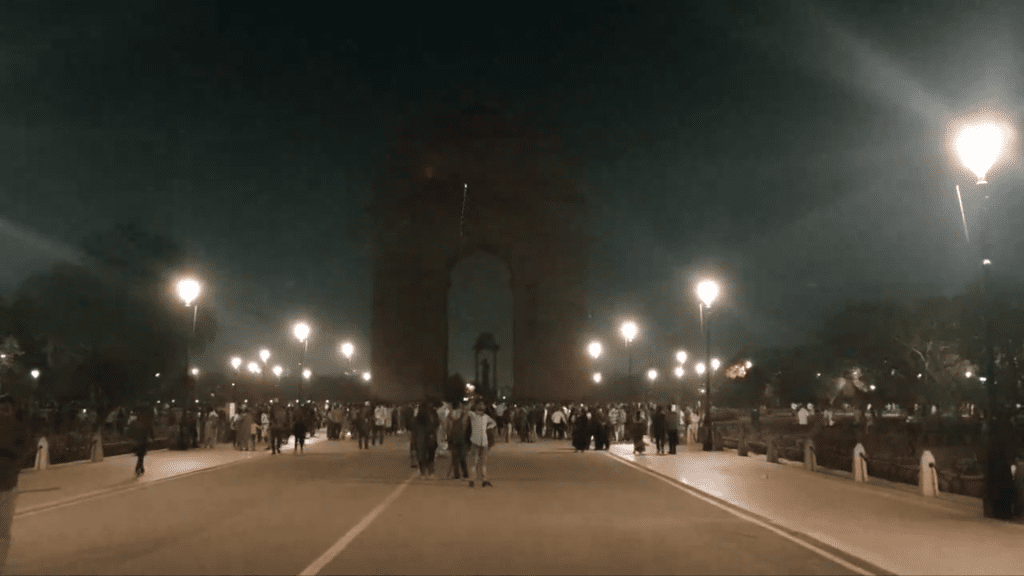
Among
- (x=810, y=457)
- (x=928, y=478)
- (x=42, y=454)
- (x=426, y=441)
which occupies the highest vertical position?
(x=426, y=441)

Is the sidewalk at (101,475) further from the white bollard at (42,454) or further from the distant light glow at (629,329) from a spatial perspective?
the distant light glow at (629,329)

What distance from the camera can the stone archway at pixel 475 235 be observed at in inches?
2509

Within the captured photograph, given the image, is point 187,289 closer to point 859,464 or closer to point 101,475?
point 101,475

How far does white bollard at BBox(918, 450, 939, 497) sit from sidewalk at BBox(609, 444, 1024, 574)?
1.07 ft

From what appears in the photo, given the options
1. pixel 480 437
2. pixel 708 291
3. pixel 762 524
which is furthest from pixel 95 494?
pixel 708 291

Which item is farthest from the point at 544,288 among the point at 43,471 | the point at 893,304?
the point at 43,471

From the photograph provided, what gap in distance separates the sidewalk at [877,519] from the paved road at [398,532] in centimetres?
67

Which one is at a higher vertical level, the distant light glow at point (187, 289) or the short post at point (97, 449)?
the distant light glow at point (187, 289)

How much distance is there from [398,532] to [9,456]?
4.71m

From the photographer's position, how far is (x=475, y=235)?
2584 inches

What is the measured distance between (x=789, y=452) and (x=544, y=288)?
3611 centimetres

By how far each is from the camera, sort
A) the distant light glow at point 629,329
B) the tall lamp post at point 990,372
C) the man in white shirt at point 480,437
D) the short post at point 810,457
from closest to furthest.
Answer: the tall lamp post at point 990,372 → the man in white shirt at point 480,437 → the short post at point 810,457 → the distant light glow at point 629,329

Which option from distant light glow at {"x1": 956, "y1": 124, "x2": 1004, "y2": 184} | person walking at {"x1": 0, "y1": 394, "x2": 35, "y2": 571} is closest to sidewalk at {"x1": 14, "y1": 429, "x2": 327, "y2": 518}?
person walking at {"x1": 0, "y1": 394, "x2": 35, "y2": 571}

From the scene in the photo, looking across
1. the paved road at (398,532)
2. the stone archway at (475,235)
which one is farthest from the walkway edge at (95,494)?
the stone archway at (475,235)
